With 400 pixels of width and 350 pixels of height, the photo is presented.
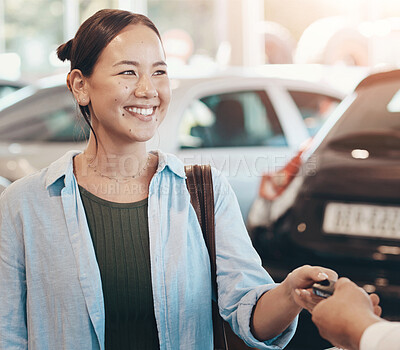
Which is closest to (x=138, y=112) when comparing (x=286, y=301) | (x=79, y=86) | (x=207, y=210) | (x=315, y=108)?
(x=79, y=86)

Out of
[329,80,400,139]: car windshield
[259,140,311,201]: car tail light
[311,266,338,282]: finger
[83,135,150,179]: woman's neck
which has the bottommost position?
[311,266,338,282]: finger

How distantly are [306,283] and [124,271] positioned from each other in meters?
0.43

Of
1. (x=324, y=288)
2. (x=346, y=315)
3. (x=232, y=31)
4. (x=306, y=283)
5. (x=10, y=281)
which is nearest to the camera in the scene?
(x=346, y=315)

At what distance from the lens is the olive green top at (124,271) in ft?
4.75

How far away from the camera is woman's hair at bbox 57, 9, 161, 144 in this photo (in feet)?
4.82

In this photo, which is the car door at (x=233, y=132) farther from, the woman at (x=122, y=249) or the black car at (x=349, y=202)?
the woman at (x=122, y=249)

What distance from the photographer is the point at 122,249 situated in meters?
1.47

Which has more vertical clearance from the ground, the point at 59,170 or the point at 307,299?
the point at 59,170

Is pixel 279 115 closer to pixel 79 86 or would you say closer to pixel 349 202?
pixel 349 202

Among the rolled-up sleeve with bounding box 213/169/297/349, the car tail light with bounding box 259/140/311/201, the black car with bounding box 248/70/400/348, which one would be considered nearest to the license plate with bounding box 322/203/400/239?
the black car with bounding box 248/70/400/348

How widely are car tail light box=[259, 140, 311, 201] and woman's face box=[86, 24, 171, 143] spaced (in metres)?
1.20

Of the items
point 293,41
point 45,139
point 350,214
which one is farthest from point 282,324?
point 293,41

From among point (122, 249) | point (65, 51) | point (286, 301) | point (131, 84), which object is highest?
point (65, 51)

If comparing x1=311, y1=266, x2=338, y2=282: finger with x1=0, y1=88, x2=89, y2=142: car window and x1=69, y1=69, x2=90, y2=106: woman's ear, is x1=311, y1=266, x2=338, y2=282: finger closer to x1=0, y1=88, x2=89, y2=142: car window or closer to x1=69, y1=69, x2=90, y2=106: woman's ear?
x1=69, y1=69, x2=90, y2=106: woman's ear
